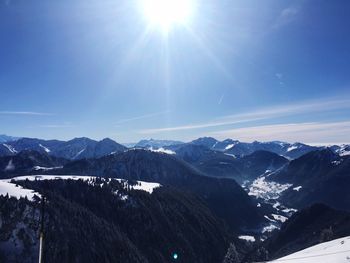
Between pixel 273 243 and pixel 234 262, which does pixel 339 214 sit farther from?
pixel 234 262

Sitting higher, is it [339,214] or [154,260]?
[339,214]

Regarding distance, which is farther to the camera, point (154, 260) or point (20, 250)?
point (154, 260)

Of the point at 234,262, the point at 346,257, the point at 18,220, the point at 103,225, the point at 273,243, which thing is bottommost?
the point at 273,243

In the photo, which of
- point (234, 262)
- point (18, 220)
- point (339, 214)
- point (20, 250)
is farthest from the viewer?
point (339, 214)

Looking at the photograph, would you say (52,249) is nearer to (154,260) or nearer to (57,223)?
(57,223)

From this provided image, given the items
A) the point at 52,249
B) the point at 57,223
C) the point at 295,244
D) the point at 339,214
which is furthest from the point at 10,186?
the point at 339,214

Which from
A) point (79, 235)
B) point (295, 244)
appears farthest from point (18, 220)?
point (295, 244)

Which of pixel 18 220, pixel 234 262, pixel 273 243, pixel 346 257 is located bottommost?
pixel 273 243

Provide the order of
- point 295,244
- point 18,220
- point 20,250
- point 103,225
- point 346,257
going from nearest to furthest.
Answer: point 346,257 < point 20,250 < point 18,220 < point 295,244 < point 103,225

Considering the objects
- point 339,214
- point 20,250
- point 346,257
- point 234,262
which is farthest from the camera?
point 339,214
